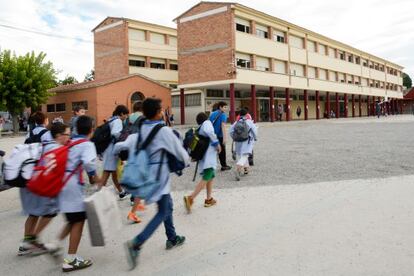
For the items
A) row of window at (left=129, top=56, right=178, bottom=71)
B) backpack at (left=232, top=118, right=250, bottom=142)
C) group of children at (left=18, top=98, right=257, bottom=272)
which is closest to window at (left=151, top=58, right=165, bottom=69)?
row of window at (left=129, top=56, right=178, bottom=71)

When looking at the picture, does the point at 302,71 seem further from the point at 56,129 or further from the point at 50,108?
the point at 56,129

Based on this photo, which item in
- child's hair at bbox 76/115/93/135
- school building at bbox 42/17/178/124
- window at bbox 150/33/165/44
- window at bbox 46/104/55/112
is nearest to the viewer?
child's hair at bbox 76/115/93/135

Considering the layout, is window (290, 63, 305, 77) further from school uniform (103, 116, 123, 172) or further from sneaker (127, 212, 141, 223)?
sneaker (127, 212, 141, 223)

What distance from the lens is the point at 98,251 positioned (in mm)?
4227

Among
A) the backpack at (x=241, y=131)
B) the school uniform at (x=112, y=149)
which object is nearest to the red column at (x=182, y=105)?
the backpack at (x=241, y=131)

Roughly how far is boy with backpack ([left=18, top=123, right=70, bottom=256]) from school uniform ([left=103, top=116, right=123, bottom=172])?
1.76m

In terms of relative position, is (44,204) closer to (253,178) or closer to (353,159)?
(253,178)

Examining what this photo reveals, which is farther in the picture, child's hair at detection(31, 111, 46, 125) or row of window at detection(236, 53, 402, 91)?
row of window at detection(236, 53, 402, 91)

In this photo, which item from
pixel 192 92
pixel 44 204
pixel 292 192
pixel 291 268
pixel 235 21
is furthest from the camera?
pixel 192 92

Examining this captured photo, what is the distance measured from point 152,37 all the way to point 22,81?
668 inches

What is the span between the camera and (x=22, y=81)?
28516 mm

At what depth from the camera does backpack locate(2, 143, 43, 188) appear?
3.75 m

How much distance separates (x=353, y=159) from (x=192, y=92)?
27.7 metres

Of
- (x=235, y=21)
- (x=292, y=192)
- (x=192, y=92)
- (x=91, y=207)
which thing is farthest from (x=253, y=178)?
(x=192, y=92)
